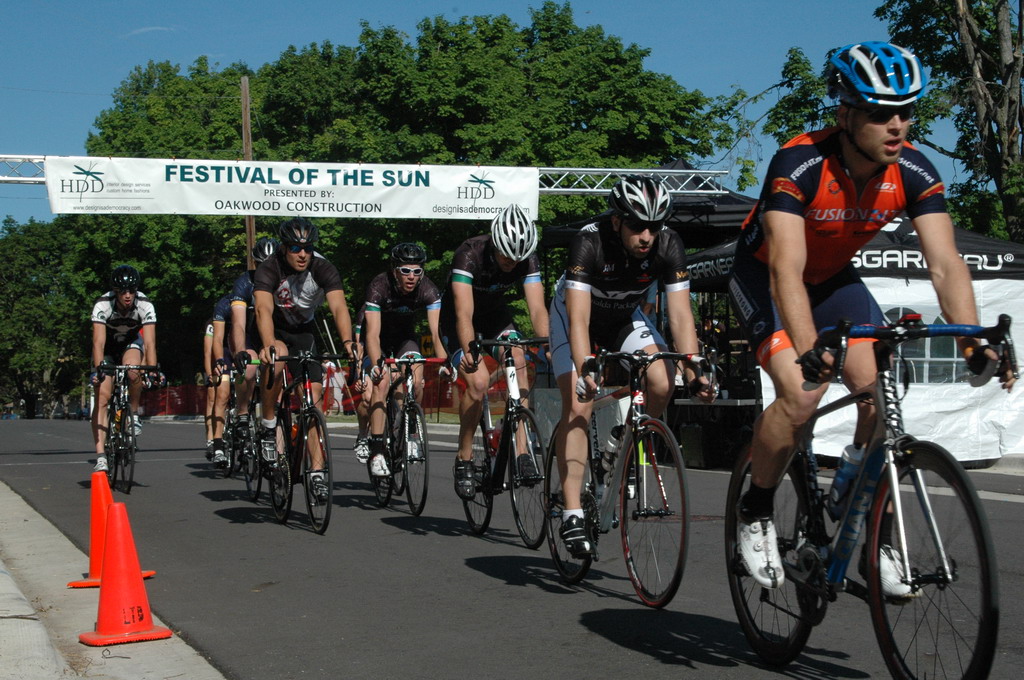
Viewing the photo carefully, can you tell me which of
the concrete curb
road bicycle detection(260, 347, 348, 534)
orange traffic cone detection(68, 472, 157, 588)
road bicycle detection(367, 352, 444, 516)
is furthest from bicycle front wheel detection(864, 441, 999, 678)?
road bicycle detection(367, 352, 444, 516)

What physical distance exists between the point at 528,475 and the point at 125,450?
619 cm

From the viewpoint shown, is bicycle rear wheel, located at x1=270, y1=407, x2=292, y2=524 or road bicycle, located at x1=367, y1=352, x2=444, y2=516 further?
road bicycle, located at x1=367, y1=352, x2=444, y2=516

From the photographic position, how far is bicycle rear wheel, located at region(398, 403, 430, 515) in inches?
373

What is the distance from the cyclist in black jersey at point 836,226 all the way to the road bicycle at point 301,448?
450cm

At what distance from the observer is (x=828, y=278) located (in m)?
4.80

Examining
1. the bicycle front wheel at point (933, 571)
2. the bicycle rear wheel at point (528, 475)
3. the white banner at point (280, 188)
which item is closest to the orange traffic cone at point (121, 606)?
the bicycle rear wheel at point (528, 475)

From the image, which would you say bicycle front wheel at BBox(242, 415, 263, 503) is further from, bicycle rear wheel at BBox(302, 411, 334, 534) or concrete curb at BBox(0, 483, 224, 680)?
concrete curb at BBox(0, 483, 224, 680)

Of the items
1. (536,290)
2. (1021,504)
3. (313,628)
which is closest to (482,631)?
(313,628)

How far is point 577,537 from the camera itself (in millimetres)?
6102

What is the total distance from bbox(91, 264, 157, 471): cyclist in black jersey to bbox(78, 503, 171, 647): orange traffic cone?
682 cm

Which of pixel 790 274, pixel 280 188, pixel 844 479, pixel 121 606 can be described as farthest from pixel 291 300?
pixel 280 188

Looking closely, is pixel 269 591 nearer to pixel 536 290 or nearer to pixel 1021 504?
pixel 536 290

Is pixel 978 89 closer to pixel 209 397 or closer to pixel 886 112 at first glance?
pixel 209 397

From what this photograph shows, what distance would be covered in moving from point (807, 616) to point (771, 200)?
146cm
